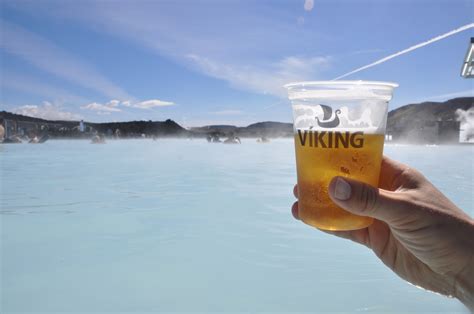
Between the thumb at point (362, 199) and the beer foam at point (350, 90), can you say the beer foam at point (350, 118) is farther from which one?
the thumb at point (362, 199)

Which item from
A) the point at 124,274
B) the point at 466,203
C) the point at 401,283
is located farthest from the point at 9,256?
the point at 466,203

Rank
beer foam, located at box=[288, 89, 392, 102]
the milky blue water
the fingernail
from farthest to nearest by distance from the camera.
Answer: the milky blue water → beer foam, located at box=[288, 89, 392, 102] → the fingernail

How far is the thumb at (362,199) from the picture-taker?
1257 millimetres

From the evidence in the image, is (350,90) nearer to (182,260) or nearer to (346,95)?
(346,95)

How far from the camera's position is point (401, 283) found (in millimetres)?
3654

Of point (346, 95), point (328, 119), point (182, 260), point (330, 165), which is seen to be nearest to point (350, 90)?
point (346, 95)

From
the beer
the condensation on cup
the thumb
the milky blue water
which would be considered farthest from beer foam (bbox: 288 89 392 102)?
the milky blue water

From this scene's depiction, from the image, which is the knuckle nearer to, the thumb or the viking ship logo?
the thumb

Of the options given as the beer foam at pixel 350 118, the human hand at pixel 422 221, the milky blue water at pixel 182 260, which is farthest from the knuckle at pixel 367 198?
the milky blue water at pixel 182 260

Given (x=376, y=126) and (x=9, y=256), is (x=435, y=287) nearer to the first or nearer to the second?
(x=376, y=126)

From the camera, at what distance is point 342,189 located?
126cm

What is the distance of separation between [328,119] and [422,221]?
54cm

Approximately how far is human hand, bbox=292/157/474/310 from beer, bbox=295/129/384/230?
2.2 inches

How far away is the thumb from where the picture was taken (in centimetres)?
126
